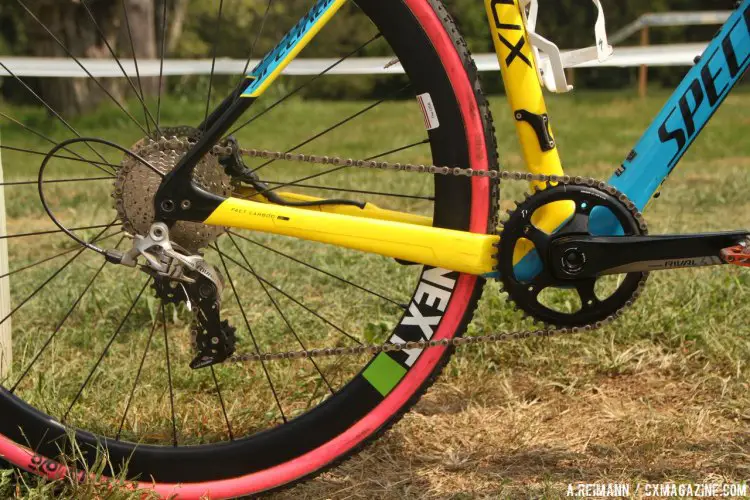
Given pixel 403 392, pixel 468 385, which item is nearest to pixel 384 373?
pixel 403 392

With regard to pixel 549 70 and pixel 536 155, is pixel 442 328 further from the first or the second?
pixel 549 70

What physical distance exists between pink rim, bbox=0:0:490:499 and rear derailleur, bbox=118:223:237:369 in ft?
1.05

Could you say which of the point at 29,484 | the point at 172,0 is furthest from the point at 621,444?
the point at 172,0

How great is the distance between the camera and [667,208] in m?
6.21

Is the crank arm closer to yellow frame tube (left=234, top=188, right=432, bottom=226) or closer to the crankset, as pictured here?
the crankset

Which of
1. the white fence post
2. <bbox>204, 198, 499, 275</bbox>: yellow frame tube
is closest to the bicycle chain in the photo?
<bbox>204, 198, 499, 275</bbox>: yellow frame tube

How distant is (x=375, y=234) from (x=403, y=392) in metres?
0.40

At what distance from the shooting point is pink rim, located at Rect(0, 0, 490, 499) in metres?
2.25

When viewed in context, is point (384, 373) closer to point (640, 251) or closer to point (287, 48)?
point (640, 251)

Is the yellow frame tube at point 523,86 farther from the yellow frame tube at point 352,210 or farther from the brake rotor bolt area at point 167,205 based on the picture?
the brake rotor bolt area at point 167,205

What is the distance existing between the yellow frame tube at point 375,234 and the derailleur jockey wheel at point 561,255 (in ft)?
0.22

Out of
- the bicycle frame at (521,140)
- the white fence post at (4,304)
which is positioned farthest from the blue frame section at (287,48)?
the white fence post at (4,304)

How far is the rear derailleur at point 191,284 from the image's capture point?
2.35 meters

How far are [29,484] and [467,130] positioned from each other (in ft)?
4.70
